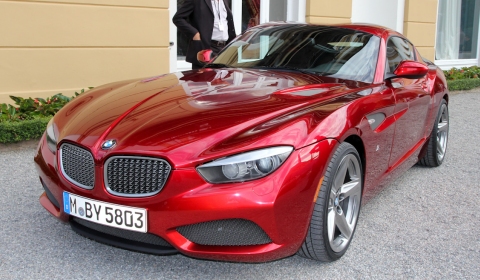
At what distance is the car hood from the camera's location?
8.43ft

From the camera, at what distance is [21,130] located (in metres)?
5.52

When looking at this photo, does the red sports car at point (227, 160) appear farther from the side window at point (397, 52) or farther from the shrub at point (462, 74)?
the shrub at point (462, 74)

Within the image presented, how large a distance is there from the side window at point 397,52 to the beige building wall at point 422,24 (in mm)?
7564

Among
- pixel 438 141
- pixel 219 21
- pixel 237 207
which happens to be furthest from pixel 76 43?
pixel 237 207

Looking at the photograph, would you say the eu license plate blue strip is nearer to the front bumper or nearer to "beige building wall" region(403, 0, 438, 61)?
the front bumper

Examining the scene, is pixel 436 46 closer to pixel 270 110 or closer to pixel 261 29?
pixel 261 29

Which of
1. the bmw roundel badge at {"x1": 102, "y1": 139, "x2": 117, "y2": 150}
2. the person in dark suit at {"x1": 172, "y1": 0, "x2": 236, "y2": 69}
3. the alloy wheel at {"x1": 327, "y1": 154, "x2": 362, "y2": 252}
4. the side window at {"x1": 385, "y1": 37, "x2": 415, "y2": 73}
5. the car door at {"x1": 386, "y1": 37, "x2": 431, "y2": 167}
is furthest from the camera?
the person in dark suit at {"x1": 172, "y1": 0, "x2": 236, "y2": 69}

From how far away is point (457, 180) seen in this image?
491 centimetres

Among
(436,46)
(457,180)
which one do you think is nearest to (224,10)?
(457,180)

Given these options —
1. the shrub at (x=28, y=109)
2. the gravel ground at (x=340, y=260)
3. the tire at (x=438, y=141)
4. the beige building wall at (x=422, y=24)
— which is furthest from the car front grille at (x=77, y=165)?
the beige building wall at (x=422, y=24)

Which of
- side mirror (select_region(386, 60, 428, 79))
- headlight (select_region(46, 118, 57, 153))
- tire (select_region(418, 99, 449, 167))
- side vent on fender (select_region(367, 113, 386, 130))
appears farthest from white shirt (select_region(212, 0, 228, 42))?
headlight (select_region(46, 118, 57, 153))

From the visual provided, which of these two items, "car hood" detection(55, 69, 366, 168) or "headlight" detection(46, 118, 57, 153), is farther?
"headlight" detection(46, 118, 57, 153)

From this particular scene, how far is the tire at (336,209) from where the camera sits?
108 inches

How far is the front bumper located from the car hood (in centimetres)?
12
